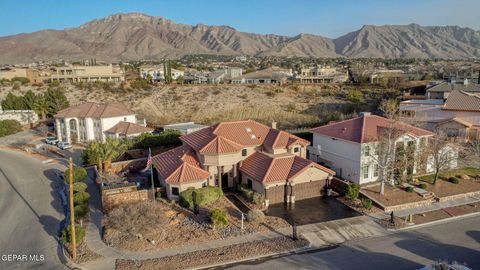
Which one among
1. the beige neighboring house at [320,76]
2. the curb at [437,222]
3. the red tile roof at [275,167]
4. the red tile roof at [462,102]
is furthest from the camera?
the beige neighboring house at [320,76]

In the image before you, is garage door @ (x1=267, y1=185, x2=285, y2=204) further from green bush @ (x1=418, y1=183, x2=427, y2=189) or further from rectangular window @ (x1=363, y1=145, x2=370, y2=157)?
green bush @ (x1=418, y1=183, x2=427, y2=189)

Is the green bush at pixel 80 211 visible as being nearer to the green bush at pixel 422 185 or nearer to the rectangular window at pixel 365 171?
the rectangular window at pixel 365 171

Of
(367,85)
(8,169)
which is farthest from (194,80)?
(8,169)

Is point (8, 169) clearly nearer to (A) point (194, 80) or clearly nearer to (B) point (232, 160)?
(B) point (232, 160)

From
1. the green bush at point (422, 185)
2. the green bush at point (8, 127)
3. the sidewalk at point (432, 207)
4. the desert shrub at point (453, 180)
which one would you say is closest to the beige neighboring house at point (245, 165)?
the sidewalk at point (432, 207)

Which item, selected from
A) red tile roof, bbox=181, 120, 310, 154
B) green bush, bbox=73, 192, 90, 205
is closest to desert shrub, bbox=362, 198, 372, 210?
red tile roof, bbox=181, 120, 310, 154

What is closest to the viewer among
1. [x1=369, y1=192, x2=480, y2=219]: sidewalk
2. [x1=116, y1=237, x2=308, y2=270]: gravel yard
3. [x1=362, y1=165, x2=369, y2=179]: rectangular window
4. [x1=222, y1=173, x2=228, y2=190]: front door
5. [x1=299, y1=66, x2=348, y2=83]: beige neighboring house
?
[x1=116, y1=237, x2=308, y2=270]: gravel yard
